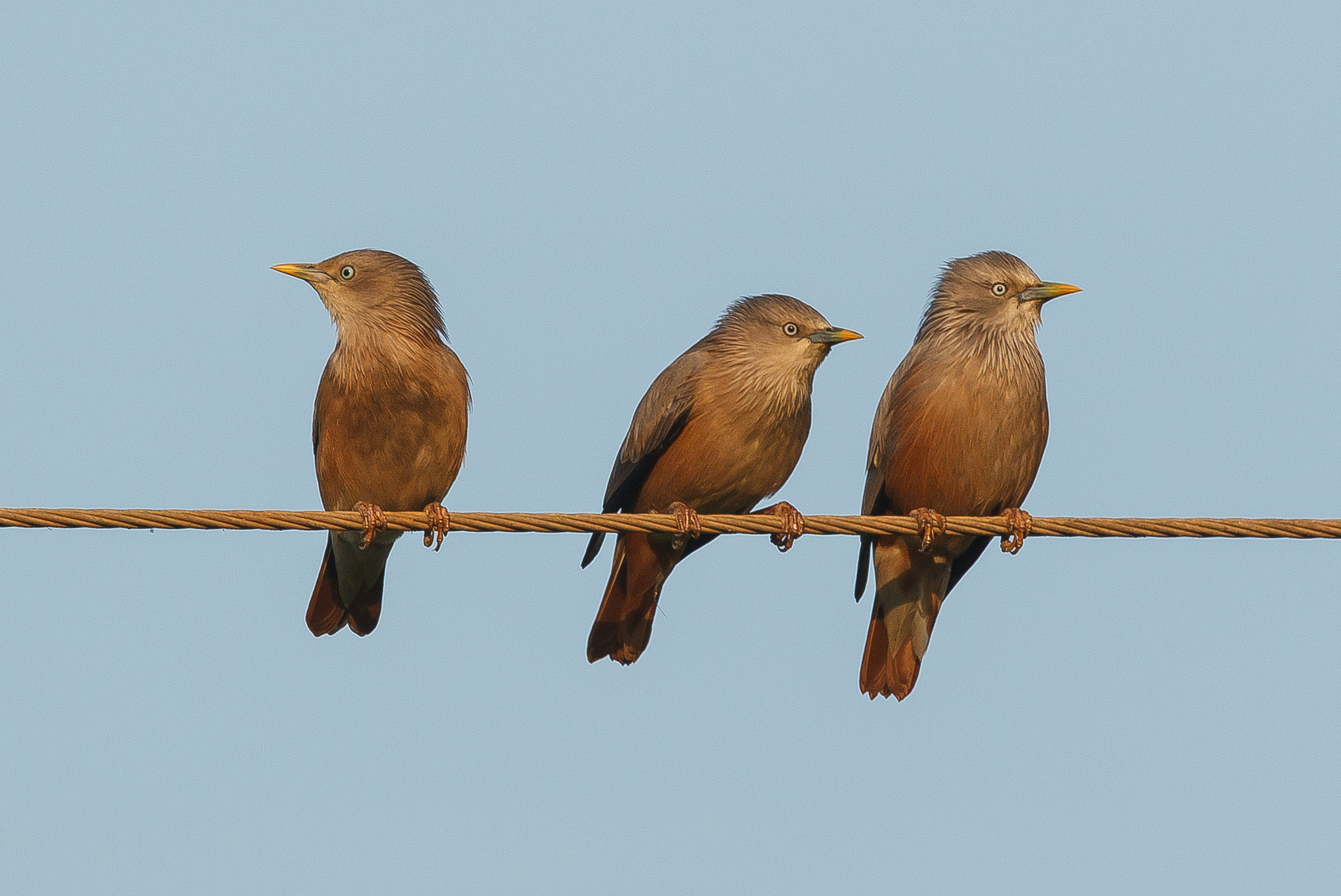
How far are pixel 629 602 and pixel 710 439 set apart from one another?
101 centimetres

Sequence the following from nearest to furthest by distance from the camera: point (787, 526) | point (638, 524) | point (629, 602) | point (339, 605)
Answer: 1. point (638, 524)
2. point (787, 526)
3. point (629, 602)
4. point (339, 605)

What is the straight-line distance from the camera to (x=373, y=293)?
27.7 ft

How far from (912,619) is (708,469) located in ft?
4.50

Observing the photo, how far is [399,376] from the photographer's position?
812 centimetres

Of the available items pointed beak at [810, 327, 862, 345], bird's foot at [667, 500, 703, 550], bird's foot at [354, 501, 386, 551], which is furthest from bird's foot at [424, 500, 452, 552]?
pointed beak at [810, 327, 862, 345]

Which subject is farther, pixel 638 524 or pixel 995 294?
pixel 995 294

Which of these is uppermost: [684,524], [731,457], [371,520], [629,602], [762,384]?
[762,384]

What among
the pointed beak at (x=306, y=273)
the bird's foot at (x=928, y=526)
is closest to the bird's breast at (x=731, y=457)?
the bird's foot at (x=928, y=526)

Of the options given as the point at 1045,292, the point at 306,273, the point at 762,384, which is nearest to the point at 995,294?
the point at 1045,292

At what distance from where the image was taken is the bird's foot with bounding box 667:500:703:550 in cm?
728

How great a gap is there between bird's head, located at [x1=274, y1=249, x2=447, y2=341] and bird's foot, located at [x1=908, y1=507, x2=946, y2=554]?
110 inches

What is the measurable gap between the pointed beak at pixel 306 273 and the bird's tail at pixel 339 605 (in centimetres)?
145

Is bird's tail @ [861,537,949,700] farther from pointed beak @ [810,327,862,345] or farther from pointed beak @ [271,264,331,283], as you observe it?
pointed beak @ [271,264,331,283]

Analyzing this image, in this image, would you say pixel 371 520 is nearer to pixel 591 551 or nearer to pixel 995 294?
pixel 591 551
